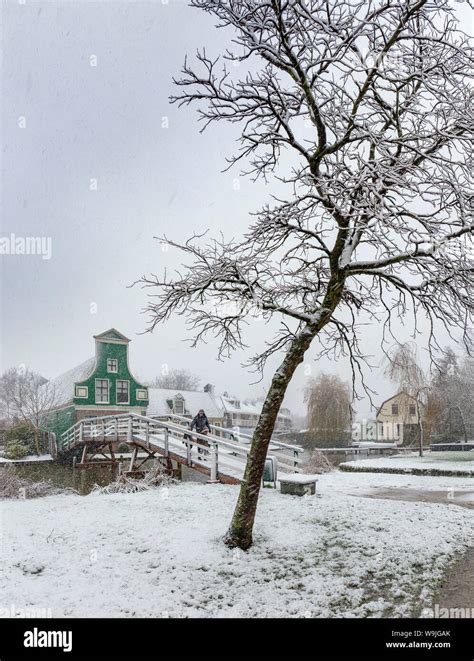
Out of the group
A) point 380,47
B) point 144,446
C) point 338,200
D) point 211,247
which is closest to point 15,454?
point 144,446

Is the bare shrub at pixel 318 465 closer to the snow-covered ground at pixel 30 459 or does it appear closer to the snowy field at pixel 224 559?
the snowy field at pixel 224 559

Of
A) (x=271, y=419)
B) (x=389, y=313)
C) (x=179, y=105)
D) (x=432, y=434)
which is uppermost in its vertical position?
(x=179, y=105)

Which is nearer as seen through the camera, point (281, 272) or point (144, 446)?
point (281, 272)

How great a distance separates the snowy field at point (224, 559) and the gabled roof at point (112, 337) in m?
13.4

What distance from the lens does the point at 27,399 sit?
67.6ft

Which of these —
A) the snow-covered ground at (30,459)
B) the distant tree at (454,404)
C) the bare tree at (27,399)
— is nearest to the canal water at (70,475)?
the snow-covered ground at (30,459)

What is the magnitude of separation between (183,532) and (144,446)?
852 cm

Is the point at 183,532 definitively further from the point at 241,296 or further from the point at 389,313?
the point at 389,313

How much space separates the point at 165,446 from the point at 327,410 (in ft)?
44.4

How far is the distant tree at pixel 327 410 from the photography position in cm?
2586

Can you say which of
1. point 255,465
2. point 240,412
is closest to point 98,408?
point 240,412

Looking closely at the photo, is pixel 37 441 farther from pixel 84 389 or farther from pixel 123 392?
pixel 123 392

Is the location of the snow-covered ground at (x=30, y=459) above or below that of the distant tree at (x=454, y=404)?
below

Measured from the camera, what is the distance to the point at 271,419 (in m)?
6.97
